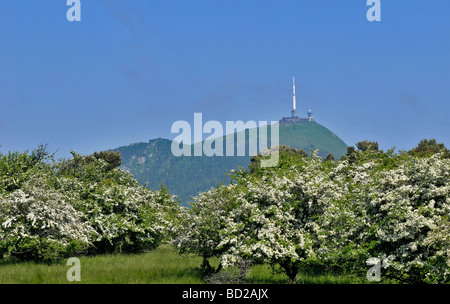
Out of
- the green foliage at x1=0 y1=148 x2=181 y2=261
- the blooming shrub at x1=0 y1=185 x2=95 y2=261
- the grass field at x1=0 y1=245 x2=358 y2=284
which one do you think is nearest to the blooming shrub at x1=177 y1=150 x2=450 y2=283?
the grass field at x1=0 y1=245 x2=358 y2=284

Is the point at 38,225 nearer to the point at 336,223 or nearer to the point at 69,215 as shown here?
the point at 69,215

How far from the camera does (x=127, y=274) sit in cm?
2503

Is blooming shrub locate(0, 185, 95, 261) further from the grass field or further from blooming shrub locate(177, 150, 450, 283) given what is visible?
blooming shrub locate(177, 150, 450, 283)

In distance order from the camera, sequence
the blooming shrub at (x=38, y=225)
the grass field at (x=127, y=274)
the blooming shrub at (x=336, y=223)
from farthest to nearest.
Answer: the blooming shrub at (x=38, y=225)
the grass field at (x=127, y=274)
the blooming shrub at (x=336, y=223)

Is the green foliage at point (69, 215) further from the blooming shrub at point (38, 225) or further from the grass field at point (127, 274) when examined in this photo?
the grass field at point (127, 274)

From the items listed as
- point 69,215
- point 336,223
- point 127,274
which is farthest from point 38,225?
point 336,223

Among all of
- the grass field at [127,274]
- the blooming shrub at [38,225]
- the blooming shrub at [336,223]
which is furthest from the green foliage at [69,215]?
the blooming shrub at [336,223]

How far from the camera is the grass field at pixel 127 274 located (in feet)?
74.9

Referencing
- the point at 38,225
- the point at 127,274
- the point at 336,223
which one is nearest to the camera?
the point at 336,223

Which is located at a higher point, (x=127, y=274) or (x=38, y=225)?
(x=38, y=225)

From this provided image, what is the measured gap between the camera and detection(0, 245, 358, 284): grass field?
22828 mm
